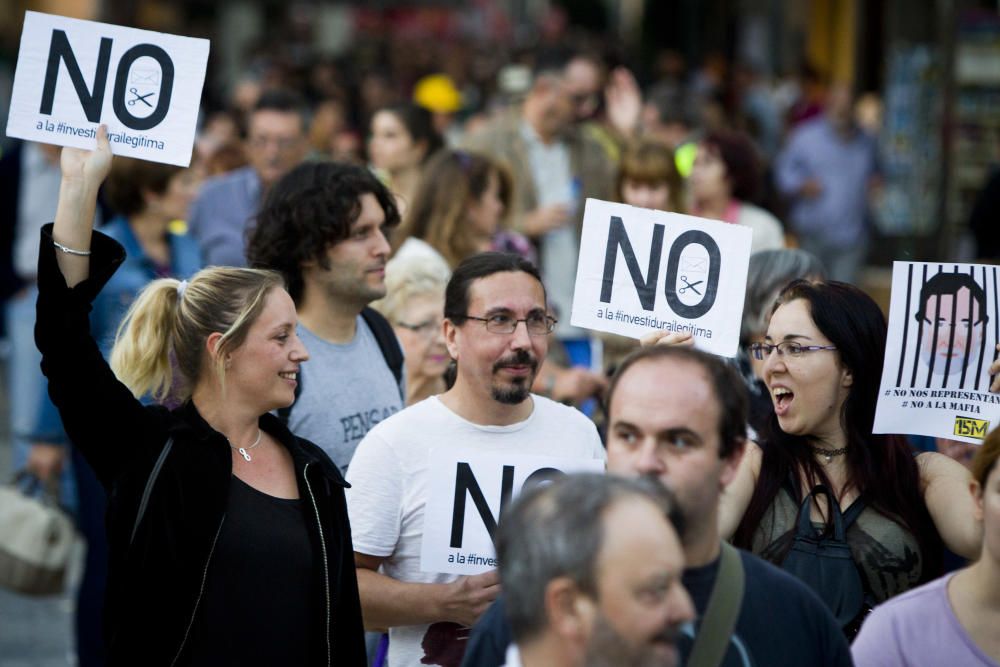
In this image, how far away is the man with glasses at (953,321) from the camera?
14.9 feet

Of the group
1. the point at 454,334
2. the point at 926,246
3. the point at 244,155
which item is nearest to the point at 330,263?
the point at 454,334

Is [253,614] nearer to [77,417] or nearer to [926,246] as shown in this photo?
[77,417]

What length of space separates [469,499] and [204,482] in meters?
0.71

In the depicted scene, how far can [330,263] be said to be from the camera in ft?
17.8

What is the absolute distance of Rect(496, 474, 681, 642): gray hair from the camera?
277cm

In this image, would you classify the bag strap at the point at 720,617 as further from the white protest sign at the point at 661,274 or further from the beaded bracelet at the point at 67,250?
the beaded bracelet at the point at 67,250

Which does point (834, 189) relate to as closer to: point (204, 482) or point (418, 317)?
point (418, 317)

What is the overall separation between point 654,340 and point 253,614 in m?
1.34

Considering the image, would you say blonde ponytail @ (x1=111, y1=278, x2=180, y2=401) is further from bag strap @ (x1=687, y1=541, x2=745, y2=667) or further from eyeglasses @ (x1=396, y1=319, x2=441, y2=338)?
bag strap @ (x1=687, y1=541, x2=745, y2=667)

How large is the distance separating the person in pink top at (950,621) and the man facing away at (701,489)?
0.54ft

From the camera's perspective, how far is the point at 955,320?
456cm

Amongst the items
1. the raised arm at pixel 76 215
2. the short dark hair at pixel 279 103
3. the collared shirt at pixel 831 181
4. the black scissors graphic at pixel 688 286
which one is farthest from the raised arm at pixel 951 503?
the collared shirt at pixel 831 181

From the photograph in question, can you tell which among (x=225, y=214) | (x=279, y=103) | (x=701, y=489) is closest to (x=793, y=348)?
(x=701, y=489)

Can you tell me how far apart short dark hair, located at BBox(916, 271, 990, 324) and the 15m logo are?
0.28 metres
